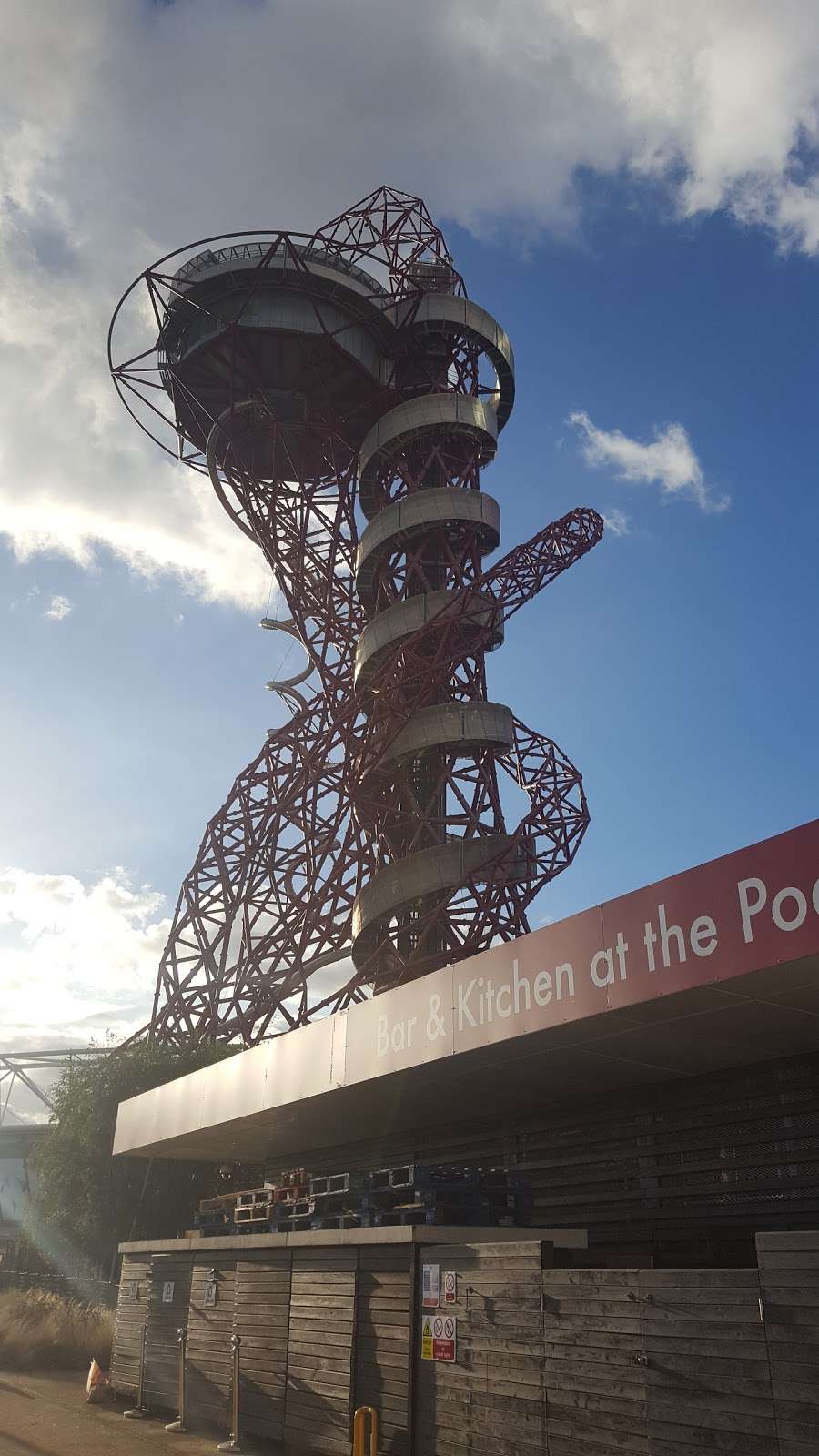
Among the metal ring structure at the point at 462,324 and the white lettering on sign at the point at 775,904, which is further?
the metal ring structure at the point at 462,324

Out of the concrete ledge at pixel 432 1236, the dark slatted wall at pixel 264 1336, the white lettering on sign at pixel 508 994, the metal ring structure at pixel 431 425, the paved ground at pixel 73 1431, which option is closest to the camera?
the white lettering on sign at pixel 508 994

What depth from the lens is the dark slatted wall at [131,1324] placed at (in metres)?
19.6

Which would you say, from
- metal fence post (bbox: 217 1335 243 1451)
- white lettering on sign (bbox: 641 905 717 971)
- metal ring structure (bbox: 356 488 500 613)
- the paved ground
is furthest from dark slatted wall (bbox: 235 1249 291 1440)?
metal ring structure (bbox: 356 488 500 613)

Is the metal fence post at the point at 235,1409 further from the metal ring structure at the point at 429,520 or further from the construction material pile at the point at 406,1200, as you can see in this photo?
the metal ring structure at the point at 429,520

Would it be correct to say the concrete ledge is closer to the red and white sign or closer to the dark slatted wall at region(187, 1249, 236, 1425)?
the dark slatted wall at region(187, 1249, 236, 1425)

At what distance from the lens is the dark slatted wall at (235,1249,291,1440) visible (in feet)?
49.5

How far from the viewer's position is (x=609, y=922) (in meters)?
11.8

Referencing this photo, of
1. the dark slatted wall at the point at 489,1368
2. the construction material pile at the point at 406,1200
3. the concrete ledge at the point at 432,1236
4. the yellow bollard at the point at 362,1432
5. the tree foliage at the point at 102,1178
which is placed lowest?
the yellow bollard at the point at 362,1432

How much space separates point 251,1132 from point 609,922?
43.2ft

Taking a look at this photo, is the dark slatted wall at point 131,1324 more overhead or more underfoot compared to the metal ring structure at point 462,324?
more underfoot

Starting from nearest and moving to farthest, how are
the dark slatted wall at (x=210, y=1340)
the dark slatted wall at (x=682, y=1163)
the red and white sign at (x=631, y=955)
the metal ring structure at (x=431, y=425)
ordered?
the red and white sign at (x=631, y=955) < the dark slatted wall at (x=682, y=1163) < the dark slatted wall at (x=210, y=1340) < the metal ring structure at (x=431, y=425)

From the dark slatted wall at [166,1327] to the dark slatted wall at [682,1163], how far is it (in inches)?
254

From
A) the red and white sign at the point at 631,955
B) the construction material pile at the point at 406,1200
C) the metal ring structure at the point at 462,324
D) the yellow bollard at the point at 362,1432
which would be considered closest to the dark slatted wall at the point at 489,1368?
the yellow bollard at the point at 362,1432

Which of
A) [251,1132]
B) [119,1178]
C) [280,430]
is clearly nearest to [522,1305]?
[251,1132]
